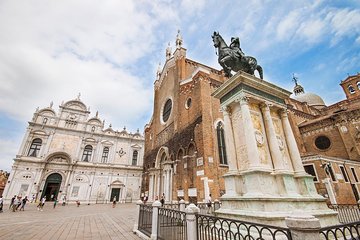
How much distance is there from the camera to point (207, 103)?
Result: 45.5 feet

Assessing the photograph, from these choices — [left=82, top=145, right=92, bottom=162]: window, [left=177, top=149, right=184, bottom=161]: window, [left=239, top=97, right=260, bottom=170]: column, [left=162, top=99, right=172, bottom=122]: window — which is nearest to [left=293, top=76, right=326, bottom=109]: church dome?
[left=162, top=99, right=172, bottom=122]: window

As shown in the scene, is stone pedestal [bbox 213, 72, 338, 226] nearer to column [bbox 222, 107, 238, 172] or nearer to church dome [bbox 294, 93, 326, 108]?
column [bbox 222, 107, 238, 172]

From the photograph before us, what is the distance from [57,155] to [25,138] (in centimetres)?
488

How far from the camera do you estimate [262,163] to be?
5.25 meters

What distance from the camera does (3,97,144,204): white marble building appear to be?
2464cm

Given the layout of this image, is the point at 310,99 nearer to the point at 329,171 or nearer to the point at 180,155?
the point at 329,171

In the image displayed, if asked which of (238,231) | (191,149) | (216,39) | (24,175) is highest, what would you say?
(216,39)

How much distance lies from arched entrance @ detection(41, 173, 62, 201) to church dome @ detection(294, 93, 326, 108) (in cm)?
4614

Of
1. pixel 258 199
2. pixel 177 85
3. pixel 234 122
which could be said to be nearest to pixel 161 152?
pixel 177 85

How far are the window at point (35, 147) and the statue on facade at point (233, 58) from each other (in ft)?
101

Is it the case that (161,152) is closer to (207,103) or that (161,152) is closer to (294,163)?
(207,103)

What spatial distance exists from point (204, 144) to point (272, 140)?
677cm

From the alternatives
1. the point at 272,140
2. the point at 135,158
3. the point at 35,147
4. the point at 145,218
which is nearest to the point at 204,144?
the point at 272,140

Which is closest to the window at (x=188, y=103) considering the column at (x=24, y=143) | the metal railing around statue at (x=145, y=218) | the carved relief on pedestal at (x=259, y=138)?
the carved relief on pedestal at (x=259, y=138)
